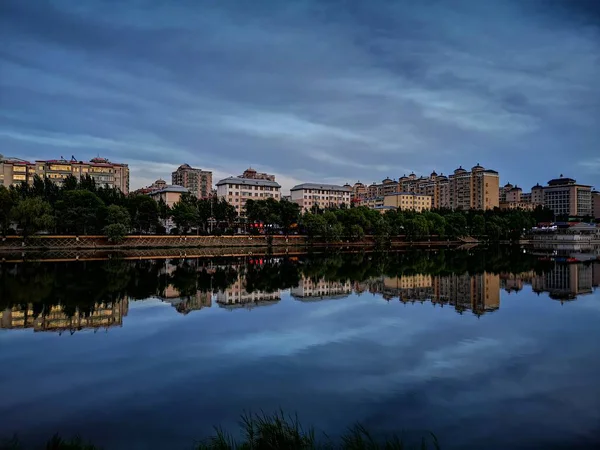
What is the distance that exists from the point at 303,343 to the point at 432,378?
375 centimetres

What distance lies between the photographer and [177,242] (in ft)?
176

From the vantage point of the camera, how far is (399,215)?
7331 cm

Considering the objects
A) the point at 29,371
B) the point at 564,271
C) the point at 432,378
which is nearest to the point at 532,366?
the point at 432,378

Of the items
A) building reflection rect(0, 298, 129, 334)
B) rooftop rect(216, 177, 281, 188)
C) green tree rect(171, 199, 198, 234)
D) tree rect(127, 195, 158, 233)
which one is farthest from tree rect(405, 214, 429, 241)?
building reflection rect(0, 298, 129, 334)

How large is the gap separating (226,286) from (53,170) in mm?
66841

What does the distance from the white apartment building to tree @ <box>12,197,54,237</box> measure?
4415 cm

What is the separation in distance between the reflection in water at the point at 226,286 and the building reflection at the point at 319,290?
0.05 m

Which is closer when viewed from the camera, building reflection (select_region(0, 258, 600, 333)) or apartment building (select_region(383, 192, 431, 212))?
building reflection (select_region(0, 258, 600, 333))

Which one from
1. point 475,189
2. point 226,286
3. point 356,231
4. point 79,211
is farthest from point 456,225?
point 226,286

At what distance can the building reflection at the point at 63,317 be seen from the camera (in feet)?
44.0

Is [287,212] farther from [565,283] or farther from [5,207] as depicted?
[565,283]

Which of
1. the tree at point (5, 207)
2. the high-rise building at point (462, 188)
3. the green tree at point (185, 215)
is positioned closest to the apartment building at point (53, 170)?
the green tree at point (185, 215)

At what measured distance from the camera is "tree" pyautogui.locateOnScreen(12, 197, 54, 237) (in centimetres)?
4234

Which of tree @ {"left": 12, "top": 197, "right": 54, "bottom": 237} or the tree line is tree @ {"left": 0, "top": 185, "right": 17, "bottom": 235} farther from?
tree @ {"left": 12, "top": 197, "right": 54, "bottom": 237}
